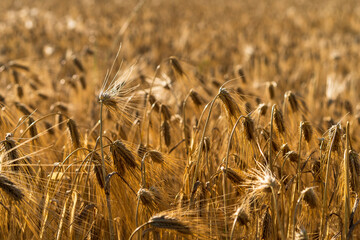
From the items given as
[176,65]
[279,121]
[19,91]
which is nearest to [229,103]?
[279,121]

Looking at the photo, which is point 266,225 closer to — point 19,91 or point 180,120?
point 180,120

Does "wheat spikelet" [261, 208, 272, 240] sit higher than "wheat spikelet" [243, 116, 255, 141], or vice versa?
"wheat spikelet" [243, 116, 255, 141]

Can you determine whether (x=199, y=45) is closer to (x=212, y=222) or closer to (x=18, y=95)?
(x=18, y=95)

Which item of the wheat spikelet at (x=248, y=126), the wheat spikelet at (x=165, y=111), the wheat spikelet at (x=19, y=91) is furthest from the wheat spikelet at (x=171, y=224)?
the wheat spikelet at (x=19, y=91)

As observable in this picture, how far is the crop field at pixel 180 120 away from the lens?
168 cm

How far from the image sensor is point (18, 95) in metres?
2.97

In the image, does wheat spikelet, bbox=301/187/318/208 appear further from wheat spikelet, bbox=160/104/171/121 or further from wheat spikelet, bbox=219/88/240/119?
wheat spikelet, bbox=160/104/171/121

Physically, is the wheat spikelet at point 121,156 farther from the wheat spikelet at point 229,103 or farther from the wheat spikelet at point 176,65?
the wheat spikelet at point 176,65

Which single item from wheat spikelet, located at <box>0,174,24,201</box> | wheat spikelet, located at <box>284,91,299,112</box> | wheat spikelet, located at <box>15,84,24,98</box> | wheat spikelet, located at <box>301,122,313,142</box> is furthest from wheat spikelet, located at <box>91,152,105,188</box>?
wheat spikelet, located at <box>15,84,24,98</box>

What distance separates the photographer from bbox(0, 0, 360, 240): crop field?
168cm

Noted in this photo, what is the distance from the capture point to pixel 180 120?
8.64 ft

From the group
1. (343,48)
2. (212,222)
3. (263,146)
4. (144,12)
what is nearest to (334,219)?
(263,146)

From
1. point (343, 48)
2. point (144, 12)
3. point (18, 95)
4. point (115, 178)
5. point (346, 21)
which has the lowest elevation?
Result: point (115, 178)

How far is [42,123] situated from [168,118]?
91 cm
